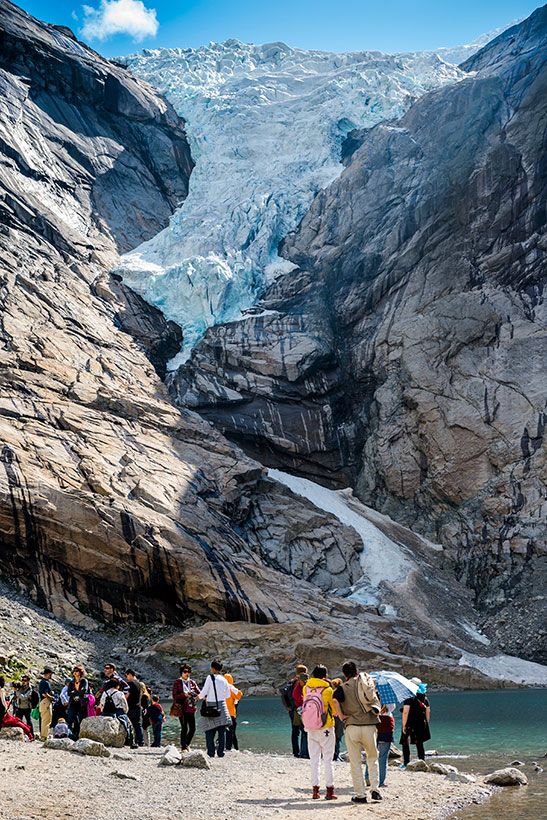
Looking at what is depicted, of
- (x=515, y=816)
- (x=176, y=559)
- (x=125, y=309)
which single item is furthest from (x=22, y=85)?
(x=515, y=816)

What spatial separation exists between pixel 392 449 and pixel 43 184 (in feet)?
135

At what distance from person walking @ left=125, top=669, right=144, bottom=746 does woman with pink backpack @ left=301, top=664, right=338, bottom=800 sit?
633 cm

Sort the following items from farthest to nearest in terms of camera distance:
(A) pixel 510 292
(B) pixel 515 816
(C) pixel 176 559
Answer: (A) pixel 510 292
(C) pixel 176 559
(B) pixel 515 816

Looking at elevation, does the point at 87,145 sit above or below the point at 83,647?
above

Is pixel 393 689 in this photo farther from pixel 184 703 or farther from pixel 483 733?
pixel 483 733

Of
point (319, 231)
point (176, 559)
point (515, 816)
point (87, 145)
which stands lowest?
point (515, 816)

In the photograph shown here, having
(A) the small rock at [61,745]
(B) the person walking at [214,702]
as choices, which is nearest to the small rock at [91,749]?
(A) the small rock at [61,745]

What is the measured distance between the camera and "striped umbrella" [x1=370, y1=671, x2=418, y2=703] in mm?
13893

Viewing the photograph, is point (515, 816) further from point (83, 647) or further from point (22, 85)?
point (22, 85)

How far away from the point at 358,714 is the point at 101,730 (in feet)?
21.8

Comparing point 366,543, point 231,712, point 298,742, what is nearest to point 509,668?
point 366,543

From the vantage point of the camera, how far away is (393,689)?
13.9m

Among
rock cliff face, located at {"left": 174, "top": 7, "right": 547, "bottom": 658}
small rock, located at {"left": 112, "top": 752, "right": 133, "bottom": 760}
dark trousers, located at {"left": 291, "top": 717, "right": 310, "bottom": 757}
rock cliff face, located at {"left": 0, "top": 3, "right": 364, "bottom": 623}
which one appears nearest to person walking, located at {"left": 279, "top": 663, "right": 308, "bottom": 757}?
dark trousers, located at {"left": 291, "top": 717, "right": 310, "bottom": 757}

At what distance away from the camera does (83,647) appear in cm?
4059
